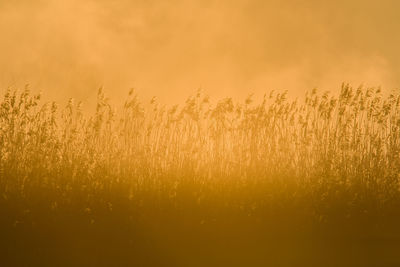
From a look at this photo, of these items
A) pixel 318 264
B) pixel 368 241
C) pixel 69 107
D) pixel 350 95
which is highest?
pixel 350 95

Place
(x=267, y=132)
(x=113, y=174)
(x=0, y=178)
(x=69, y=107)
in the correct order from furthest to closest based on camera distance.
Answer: (x=267, y=132) < (x=69, y=107) < (x=113, y=174) < (x=0, y=178)

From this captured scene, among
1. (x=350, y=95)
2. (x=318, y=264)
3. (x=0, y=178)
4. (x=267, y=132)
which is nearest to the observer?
(x=318, y=264)

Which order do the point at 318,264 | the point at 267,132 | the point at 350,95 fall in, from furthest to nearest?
the point at 350,95 → the point at 267,132 → the point at 318,264

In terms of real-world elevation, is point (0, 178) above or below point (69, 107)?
below

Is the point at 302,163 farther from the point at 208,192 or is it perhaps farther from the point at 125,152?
the point at 125,152

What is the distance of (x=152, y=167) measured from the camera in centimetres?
720

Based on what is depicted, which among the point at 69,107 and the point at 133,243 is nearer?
the point at 133,243

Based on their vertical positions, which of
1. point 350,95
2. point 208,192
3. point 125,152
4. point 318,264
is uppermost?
point 350,95

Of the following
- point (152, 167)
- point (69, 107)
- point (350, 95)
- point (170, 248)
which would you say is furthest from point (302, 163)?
point (69, 107)

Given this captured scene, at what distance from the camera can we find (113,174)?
22.7ft

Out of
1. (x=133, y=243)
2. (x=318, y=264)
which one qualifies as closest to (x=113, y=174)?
(x=133, y=243)

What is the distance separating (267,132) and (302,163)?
73 centimetres

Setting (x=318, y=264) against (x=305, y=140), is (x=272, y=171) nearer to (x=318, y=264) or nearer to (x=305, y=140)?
(x=305, y=140)

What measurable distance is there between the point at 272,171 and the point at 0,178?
3.83 metres
